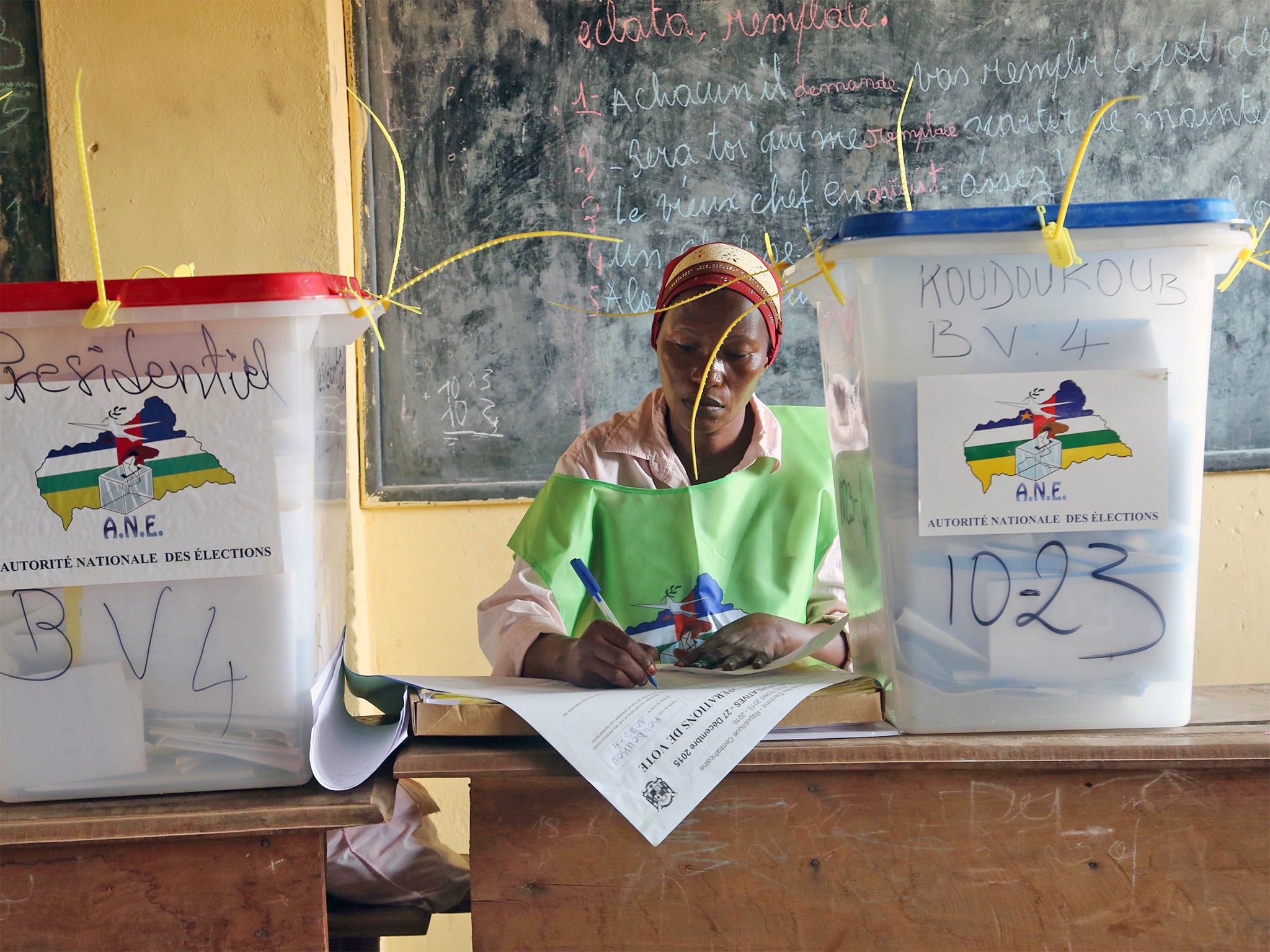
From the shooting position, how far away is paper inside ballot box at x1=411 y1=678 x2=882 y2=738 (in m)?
0.74

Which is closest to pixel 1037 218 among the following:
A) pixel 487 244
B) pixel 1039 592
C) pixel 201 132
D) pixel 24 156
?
pixel 1039 592

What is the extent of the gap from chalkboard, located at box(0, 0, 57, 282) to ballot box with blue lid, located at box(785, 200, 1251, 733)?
72.0 inches

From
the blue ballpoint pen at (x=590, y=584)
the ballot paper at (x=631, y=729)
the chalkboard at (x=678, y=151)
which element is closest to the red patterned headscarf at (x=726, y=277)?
the blue ballpoint pen at (x=590, y=584)

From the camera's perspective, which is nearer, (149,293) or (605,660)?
(149,293)

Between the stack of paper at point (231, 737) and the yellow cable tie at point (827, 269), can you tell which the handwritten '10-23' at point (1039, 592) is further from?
the stack of paper at point (231, 737)

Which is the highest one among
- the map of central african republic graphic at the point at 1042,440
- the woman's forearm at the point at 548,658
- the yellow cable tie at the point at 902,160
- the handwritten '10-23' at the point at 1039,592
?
the yellow cable tie at the point at 902,160

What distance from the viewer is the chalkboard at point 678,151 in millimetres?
2084

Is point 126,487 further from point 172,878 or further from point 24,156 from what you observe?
point 24,156

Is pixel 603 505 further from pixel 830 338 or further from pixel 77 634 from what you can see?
pixel 77 634

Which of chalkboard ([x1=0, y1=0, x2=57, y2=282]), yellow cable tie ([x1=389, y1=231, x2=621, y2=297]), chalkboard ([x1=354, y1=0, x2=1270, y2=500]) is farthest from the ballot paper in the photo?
chalkboard ([x1=0, y1=0, x2=57, y2=282])

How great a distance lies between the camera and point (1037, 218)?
2.28ft

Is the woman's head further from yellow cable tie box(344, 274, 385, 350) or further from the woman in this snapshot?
yellow cable tie box(344, 274, 385, 350)

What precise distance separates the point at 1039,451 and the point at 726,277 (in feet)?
1.96

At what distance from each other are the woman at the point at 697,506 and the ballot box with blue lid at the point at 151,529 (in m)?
0.47
